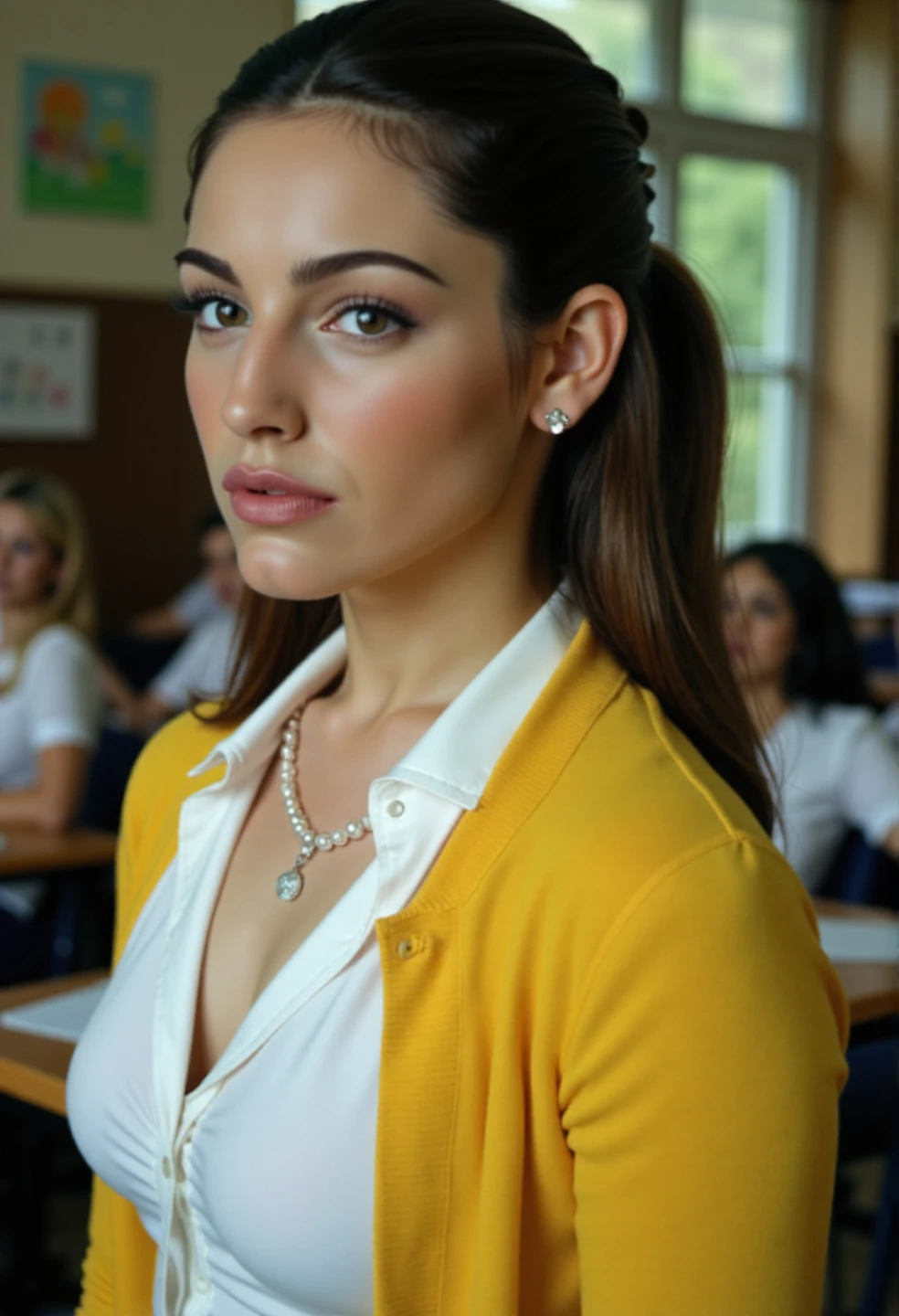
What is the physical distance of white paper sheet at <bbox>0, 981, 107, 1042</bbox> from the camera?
1.68 m

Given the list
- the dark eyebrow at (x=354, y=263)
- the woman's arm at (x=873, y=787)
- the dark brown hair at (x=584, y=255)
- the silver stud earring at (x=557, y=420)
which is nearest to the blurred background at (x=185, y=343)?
the woman's arm at (x=873, y=787)

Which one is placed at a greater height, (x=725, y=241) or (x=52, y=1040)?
(x=725, y=241)

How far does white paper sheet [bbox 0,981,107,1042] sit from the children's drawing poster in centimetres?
469

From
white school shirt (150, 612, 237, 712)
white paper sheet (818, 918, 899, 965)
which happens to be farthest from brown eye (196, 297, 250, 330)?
white school shirt (150, 612, 237, 712)

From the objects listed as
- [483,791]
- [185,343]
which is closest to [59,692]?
[483,791]

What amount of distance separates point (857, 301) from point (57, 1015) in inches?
308

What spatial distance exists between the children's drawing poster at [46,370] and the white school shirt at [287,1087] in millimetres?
5262

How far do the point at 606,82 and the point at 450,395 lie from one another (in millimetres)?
283

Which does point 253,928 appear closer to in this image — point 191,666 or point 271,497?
point 271,497

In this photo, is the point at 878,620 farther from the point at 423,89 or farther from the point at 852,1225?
the point at 423,89

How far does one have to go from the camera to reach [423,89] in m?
1.02

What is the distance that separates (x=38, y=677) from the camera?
3441 mm

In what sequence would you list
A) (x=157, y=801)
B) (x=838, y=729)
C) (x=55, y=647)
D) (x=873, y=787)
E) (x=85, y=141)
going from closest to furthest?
1. (x=157, y=801)
2. (x=873, y=787)
3. (x=838, y=729)
4. (x=55, y=647)
5. (x=85, y=141)

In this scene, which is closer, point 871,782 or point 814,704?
point 871,782
